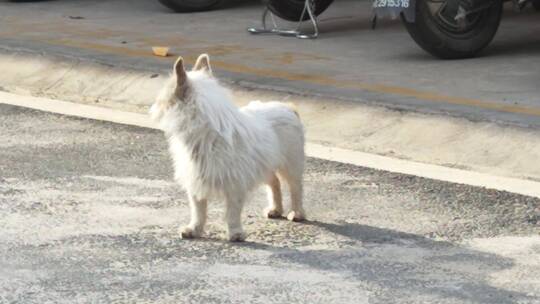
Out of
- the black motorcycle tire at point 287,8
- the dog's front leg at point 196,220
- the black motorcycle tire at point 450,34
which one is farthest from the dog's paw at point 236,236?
the black motorcycle tire at point 287,8

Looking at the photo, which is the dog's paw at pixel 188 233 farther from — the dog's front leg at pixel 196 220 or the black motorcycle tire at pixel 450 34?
the black motorcycle tire at pixel 450 34

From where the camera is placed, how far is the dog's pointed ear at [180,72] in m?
6.78

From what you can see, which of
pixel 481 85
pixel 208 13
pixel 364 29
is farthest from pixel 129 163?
pixel 208 13

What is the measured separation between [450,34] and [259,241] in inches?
178

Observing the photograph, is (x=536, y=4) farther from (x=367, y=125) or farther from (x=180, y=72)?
(x=180, y=72)

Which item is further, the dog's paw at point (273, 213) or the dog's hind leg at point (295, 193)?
the dog's paw at point (273, 213)

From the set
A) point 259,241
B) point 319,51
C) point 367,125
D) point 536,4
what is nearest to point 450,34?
point 319,51

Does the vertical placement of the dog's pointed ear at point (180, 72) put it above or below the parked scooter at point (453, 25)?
above

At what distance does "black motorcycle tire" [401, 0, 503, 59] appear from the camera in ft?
36.1

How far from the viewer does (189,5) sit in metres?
14.4

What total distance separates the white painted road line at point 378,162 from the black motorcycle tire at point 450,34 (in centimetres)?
221

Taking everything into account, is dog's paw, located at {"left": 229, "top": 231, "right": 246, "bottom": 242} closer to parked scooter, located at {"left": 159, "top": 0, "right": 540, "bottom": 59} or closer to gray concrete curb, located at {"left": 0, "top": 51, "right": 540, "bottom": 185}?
gray concrete curb, located at {"left": 0, "top": 51, "right": 540, "bottom": 185}

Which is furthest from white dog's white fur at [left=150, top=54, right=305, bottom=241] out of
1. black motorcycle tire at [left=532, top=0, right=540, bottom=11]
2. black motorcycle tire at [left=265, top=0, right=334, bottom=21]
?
black motorcycle tire at [left=532, top=0, right=540, bottom=11]

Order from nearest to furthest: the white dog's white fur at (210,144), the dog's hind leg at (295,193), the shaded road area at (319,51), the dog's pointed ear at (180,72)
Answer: the dog's pointed ear at (180,72) → the white dog's white fur at (210,144) → the dog's hind leg at (295,193) → the shaded road area at (319,51)
